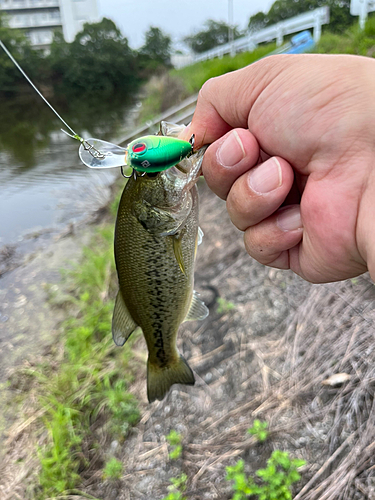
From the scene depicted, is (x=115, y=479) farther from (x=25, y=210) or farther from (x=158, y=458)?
(x=25, y=210)

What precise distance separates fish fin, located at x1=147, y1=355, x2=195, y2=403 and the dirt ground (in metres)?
0.84

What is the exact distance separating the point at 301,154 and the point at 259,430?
2167mm

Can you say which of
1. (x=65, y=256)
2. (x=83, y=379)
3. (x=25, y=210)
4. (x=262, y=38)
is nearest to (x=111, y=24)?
(x=262, y=38)

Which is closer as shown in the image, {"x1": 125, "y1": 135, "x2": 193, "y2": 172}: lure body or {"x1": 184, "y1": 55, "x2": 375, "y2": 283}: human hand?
{"x1": 125, "y1": 135, "x2": 193, "y2": 172}: lure body

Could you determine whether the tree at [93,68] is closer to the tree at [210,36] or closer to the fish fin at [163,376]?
the tree at [210,36]

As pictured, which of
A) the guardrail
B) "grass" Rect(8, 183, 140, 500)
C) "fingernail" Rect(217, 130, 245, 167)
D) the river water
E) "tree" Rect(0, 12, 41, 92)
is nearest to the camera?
"fingernail" Rect(217, 130, 245, 167)

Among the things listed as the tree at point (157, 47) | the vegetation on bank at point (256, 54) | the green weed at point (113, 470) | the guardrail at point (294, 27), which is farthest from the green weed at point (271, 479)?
the tree at point (157, 47)

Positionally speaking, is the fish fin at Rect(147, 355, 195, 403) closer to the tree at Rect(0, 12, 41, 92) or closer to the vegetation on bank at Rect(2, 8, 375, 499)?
the vegetation on bank at Rect(2, 8, 375, 499)

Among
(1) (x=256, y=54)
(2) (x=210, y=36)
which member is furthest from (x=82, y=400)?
(2) (x=210, y=36)

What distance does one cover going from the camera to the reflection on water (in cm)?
963

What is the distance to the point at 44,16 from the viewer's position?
6969cm

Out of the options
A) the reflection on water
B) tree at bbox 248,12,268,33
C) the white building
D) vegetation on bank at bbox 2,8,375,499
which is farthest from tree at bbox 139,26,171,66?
vegetation on bank at bbox 2,8,375,499

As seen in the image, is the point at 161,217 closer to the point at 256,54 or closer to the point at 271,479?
the point at 271,479

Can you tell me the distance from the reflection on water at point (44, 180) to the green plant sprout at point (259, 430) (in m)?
4.90
